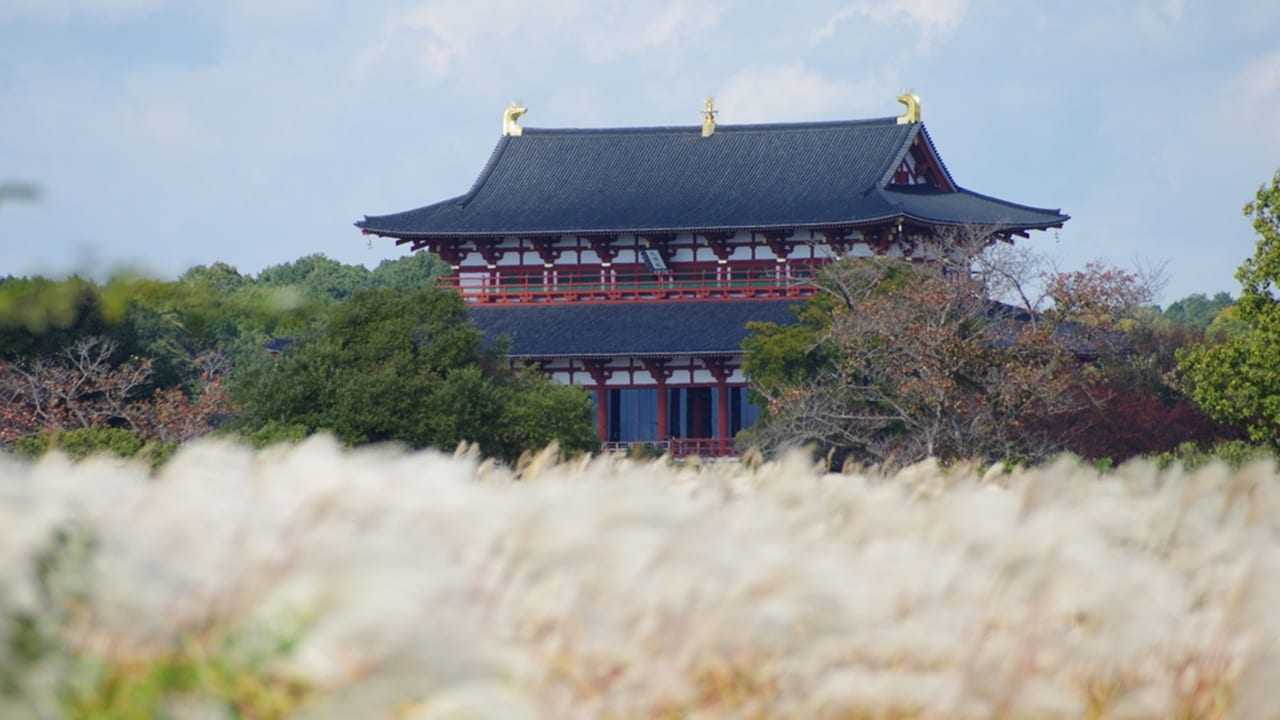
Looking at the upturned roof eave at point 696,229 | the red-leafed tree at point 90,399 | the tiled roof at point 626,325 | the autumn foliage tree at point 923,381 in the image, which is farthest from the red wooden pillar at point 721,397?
the red-leafed tree at point 90,399

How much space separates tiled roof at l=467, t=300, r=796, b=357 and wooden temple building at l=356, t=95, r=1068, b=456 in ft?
0.15

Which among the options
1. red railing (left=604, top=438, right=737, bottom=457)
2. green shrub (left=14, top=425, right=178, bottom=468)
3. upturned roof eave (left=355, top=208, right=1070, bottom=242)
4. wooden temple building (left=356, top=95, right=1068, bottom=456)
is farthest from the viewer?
wooden temple building (left=356, top=95, right=1068, bottom=456)

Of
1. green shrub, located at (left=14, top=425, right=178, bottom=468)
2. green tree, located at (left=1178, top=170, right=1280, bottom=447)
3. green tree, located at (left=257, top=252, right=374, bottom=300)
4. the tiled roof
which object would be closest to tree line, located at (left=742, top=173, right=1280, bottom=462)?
green tree, located at (left=1178, top=170, right=1280, bottom=447)

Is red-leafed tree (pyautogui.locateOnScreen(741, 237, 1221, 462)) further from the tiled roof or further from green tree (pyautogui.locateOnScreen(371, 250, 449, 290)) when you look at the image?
green tree (pyautogui.locateOnScreen(371, 250, 449, 290))

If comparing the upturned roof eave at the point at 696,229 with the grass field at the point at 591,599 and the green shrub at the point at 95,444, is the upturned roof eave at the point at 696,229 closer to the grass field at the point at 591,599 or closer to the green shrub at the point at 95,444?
the green shrub at the point at 95,444

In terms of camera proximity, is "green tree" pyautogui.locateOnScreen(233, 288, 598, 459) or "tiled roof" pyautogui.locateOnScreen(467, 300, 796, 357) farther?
"tiled roof" pyautogui.locateOnScreen(467, 300, 796, 357)

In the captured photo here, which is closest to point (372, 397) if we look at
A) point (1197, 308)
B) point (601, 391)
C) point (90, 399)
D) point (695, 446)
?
point (90, 399)

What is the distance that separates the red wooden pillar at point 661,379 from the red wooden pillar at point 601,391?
0.89 metres

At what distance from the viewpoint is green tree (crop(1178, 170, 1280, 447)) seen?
23.5 metres

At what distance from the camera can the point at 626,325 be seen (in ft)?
109

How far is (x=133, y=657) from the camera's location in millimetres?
3393

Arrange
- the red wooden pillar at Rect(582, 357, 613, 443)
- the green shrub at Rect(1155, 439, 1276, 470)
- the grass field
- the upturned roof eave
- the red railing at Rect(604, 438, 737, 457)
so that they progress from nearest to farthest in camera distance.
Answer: the grass field, the green shrub at Rect(1155, 439, 1276, 470), the red railing at Rect(604, 438, 737, 457), the upturned roof eave, the red wooden pillar at Rect(582, 357, 613, 443)

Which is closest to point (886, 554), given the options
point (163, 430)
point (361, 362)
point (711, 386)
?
point (361, 362)

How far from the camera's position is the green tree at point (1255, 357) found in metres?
23.5
